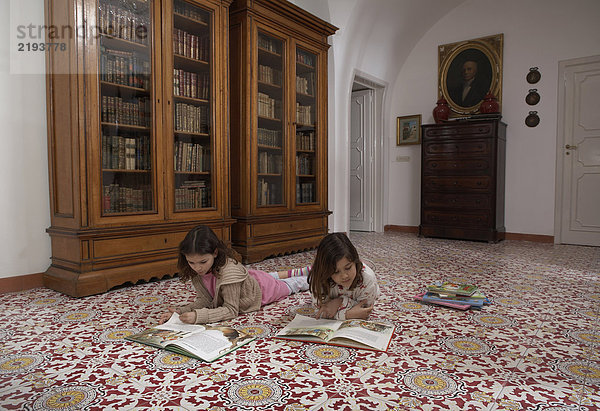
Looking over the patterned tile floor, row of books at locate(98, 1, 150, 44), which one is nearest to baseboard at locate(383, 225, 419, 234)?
the patterned tile floor

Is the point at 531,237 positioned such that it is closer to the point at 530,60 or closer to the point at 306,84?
the point at 530,60

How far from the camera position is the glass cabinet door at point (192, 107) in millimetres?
3424

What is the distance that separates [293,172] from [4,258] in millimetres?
2684

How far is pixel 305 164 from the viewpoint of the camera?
15.5ft

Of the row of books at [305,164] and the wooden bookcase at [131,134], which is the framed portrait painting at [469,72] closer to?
the row of books at [305,164]

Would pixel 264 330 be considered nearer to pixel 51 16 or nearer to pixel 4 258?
pixel 4 258

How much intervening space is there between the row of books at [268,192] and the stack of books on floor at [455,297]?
1943mm

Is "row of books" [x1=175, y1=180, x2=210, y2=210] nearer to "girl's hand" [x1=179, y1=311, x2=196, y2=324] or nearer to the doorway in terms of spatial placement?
"girl's hand" [x1=179, y1=311, x2=196, y2=324]

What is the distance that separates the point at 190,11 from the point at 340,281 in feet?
8.95

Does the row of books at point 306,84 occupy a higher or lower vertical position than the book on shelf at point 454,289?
higher

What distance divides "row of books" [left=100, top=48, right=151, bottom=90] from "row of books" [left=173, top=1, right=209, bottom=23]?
579 mm

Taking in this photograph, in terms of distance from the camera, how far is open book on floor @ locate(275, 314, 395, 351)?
189 centimetres

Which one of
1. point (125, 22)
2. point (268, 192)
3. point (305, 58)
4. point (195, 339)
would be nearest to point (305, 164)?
Result: point (268, 192)

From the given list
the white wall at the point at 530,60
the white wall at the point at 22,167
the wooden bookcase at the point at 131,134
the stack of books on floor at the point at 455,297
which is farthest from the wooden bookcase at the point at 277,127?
the white wall at the point at 530,60
